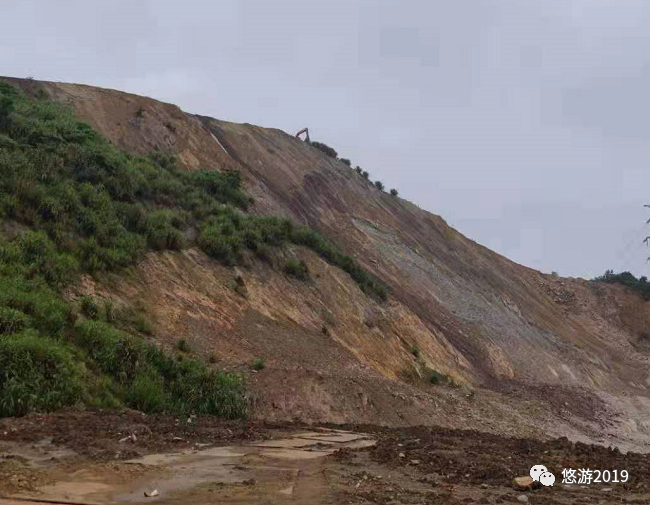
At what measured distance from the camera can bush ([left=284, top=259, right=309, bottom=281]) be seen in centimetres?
2091

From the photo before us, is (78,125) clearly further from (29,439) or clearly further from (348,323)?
(29,439)

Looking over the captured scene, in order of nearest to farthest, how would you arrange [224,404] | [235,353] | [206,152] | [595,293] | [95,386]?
[95,386], [224,404], [235,353], [206,152], [595,293]

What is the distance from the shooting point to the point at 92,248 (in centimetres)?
1554

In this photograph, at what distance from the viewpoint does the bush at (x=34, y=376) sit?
9.78 metres

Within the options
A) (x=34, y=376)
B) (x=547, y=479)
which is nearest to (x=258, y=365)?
(x=34, y=376)

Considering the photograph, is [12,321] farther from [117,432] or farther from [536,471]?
[536,471]

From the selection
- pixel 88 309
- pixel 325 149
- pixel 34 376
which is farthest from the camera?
pixel 325 149

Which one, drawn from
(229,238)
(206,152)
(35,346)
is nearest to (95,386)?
(35,346)

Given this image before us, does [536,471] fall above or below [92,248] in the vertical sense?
below

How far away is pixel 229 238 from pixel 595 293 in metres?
36.7

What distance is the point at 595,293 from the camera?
1940 inches

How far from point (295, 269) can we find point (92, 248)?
6.85 metres

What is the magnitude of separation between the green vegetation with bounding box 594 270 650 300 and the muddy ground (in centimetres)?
4298

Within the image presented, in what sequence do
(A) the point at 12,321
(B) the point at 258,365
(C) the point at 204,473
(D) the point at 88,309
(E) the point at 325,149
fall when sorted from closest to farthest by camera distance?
(C) the point at 204,473 → (A) the point at 12,321 → (D) the point at 88,309 → (B) the point at 258,365 → (E) the point at 325,149
